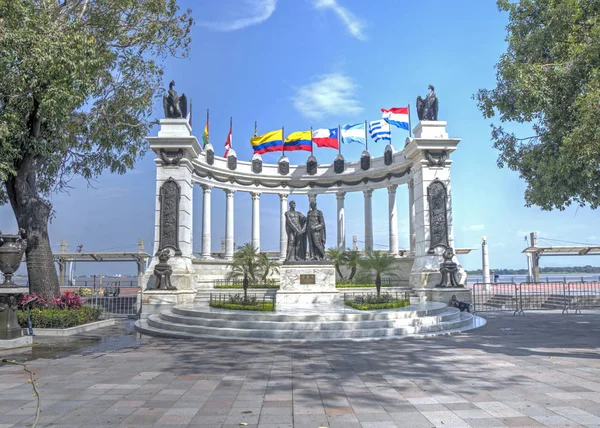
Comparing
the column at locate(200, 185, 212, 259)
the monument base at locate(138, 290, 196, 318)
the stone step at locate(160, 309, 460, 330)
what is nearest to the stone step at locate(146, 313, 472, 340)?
the stone step at locate(160, 309, 460, 330)

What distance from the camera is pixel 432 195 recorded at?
26.0m

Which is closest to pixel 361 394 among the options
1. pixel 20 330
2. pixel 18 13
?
pixel 20 330

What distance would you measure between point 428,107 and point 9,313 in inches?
933

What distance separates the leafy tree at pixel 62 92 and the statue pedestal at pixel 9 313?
3894mm

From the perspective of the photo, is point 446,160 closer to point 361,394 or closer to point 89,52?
point 89,52

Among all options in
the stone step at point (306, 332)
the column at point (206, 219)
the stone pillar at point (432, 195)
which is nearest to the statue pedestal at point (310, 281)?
the stone step at point (306, 332)

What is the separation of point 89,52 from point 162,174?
38.4ft

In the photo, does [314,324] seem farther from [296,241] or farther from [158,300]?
[158,300]

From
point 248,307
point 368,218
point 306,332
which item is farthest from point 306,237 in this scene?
point 368,218

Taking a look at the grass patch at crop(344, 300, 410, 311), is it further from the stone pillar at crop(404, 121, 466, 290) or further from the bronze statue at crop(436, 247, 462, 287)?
the stone pillar at crop(404, 121, 466, 290)

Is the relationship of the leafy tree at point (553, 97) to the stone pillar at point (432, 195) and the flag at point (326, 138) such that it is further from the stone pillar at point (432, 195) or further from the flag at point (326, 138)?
the flag at point (326, 138)

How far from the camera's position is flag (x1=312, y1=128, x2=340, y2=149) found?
118 feet

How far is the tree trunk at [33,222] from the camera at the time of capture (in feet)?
55.6

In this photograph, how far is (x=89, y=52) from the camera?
1454 cm
